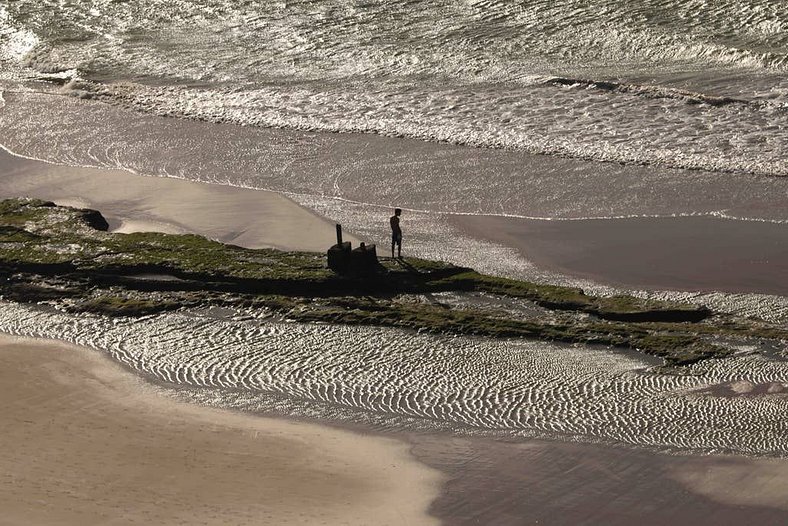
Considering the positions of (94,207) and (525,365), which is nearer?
(525,365)

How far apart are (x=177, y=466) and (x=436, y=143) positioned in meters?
11.2

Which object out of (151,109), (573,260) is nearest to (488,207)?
(573,260)

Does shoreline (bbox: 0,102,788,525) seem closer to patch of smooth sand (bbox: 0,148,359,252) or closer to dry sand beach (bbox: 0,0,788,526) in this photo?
dry sand beach (bbox: 0,0,788,526)

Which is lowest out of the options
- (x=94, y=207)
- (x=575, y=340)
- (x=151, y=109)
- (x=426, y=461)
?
(x=426, y=461)

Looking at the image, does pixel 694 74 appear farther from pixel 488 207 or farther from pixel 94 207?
pixel 94 207

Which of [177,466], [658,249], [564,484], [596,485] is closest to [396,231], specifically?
[658,249]

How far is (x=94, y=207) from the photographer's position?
18594mm

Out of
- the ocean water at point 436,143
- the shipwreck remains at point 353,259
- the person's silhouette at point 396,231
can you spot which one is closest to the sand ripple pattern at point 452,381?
the ocean water at point 436,143

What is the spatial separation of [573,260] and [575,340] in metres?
2.75

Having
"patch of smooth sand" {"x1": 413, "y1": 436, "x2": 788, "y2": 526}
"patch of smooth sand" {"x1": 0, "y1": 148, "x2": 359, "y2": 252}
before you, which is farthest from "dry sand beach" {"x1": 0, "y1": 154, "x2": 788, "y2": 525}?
"patch of smooth sand" {"x1": 0, "y1": 148, "x2": 359, "y2": 252}

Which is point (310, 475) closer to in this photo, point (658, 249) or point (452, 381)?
point (452, 381)

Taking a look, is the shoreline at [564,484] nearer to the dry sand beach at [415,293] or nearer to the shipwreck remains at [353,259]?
the dry sand beach at [415,293]

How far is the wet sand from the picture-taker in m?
14.8

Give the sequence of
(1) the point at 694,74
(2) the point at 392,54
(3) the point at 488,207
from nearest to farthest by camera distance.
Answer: (3) the point at 488,207
(1) the point at 694,74
(2) the point at 392,54
